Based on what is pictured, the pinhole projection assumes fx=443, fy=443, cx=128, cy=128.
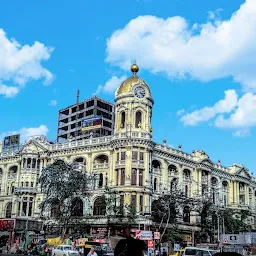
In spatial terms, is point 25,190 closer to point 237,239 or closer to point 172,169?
point 172,169

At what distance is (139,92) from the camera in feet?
227

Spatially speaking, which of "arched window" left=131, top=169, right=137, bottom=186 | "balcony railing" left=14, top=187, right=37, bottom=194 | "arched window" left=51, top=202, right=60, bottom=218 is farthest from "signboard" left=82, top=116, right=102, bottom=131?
"arched window" left=131, top=169, right=137, bottom=186

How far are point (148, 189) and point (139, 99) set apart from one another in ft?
45.6

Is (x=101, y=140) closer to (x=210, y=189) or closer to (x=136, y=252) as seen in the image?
(x=210, y=189)

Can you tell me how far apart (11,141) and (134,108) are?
93.6 ft

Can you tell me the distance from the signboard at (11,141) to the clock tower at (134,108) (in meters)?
23.5

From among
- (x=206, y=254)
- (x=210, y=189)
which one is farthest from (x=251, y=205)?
(x=206, y=254)

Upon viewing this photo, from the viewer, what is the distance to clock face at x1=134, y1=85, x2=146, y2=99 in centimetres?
6881

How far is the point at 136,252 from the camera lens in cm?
503

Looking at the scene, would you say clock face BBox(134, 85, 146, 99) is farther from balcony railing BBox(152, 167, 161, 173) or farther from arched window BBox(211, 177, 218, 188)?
arched window BBox(211, 177, 218, 188)

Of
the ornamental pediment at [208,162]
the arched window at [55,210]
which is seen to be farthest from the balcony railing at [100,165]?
the ornamental pediment at [208,162]

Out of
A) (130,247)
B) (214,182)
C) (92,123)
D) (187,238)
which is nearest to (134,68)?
(92,123)

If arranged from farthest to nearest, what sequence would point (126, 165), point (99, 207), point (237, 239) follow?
point (99, 207), point (126, 165), point (237, 239)

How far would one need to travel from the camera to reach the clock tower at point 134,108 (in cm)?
6744
